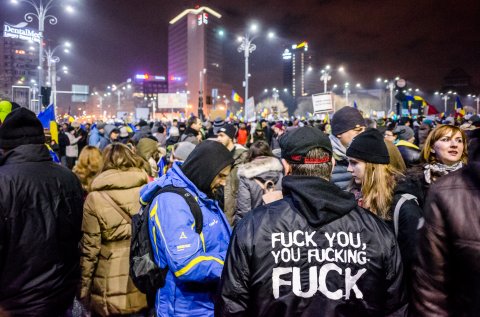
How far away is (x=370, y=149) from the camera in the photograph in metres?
3.27

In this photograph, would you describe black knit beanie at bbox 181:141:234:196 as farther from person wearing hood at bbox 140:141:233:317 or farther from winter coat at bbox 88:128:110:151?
winter coat at bbox 88:128:110:151

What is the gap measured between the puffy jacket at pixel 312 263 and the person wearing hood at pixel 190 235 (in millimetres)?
525

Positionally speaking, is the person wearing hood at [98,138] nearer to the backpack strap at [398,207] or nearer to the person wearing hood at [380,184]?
the person wearing hood at [380,184]

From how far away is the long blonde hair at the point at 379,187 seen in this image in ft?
9.98

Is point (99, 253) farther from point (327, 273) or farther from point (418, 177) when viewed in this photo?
point (418, 177)

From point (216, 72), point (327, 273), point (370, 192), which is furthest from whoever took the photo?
point (216, 72)

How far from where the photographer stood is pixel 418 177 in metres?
3.93

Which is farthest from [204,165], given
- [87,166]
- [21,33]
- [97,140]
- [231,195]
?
[21,33]

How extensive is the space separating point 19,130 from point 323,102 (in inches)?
315

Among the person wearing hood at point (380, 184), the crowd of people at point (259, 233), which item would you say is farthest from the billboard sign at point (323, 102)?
the person wearing hood at point (380, 184)

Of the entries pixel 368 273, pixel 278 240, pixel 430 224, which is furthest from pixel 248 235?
pixel 430 224

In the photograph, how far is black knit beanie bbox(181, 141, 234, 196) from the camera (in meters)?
2.93

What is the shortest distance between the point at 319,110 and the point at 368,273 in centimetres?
826

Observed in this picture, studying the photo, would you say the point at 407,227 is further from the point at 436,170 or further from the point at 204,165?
the point at 436,170
